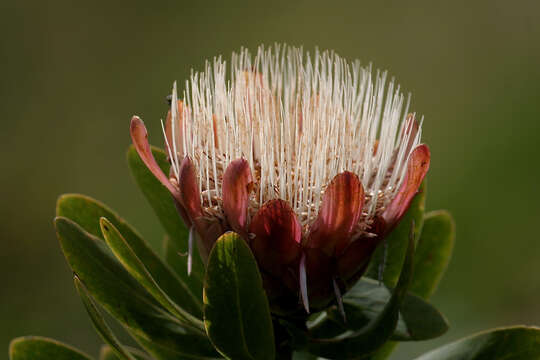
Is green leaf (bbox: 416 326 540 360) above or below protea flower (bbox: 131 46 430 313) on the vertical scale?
below

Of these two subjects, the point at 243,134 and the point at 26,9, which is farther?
the point at 26,9

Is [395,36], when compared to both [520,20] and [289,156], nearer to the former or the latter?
[520,20]

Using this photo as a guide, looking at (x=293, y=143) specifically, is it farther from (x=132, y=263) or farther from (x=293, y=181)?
(x=132, y=263)

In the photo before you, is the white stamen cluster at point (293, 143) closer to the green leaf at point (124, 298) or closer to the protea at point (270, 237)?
the protea at point (270, 237)

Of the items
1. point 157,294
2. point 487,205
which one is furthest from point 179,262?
point 487,205

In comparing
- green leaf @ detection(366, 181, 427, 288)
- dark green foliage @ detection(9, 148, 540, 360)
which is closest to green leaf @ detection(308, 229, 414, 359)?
dark green foliage @ detection(9, 148, 540, 360)

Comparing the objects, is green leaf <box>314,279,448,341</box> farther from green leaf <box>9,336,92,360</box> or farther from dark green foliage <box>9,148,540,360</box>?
green leaf <box>9,336,92,360</box>
